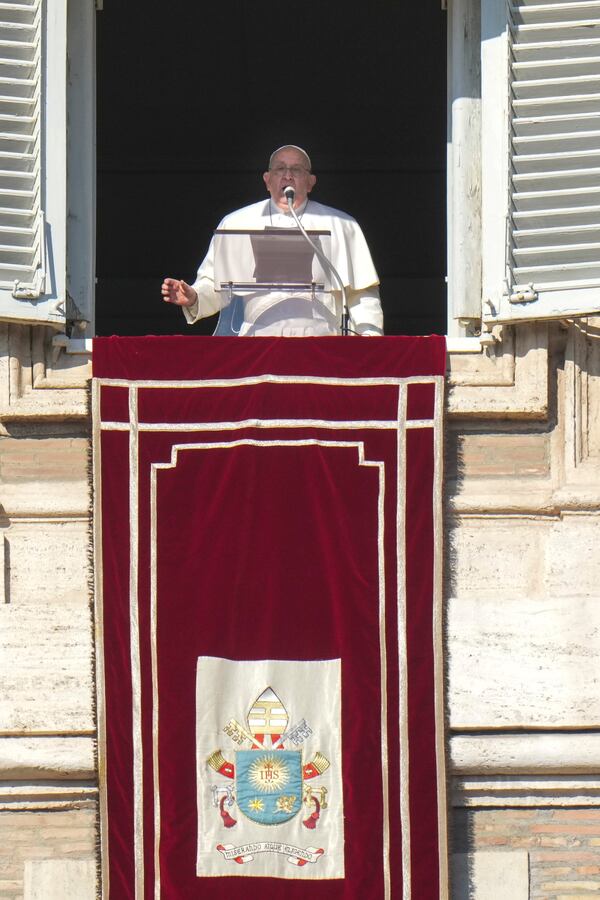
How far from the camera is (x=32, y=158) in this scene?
7664mm

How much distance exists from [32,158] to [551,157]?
178 centimetres

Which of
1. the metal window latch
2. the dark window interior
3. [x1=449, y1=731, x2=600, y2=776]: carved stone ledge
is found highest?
the dark window interior

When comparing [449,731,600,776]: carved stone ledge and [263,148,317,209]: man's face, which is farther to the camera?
[263,148,317,209]: man's face

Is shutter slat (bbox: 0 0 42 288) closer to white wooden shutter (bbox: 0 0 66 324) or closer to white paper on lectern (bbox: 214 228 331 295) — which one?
white wooden shutter (bbox: 0 0 66 324)

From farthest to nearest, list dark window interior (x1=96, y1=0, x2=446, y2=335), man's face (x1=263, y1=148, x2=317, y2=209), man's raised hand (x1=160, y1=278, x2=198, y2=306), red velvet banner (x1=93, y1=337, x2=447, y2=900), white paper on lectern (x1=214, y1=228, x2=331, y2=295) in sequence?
dark window interior (x1=96, y1=0, x2=446, y2=335)
man's face (x1=263, y1=148, x2=317, y2=209)
man's raised hand (x1=160, y1=278, x2=198, y2=306)
white paper on lectern (x1=214, y1=228, x2=331, y2=295)
red velvet banner (x1=93, y1=337, x2=447, y2=900)

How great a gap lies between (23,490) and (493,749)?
182 centimetres

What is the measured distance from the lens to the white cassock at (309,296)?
7.89 m

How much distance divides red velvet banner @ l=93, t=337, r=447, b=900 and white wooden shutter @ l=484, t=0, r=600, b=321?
44 centimetres

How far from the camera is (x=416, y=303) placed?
39.5ft

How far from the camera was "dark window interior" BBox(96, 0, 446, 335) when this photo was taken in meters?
11.3

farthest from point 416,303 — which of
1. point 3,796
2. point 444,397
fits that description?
point 3,796

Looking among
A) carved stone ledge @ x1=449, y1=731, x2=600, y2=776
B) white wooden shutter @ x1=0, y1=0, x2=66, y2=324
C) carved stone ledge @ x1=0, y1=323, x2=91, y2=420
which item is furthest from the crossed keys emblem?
white wooden shutter @ x1=0, y1=0, x2=66, y2=324

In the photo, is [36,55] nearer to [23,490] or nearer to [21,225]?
[21,225]

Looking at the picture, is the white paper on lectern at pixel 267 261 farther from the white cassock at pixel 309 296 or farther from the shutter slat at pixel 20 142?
the shutter slat at pixel 20 142
